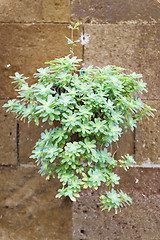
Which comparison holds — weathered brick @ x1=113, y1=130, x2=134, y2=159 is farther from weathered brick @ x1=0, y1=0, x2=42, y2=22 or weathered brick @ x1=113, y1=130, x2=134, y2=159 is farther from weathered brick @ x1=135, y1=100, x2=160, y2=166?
weathered brick @ x1=0, y1=0, x2=42, y2=22

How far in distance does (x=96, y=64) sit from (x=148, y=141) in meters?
0.89

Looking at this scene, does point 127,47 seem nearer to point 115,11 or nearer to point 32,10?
point 115,11

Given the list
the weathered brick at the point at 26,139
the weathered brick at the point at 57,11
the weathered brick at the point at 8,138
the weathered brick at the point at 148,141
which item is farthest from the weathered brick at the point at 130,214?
the weathered brick at the point at 57,11

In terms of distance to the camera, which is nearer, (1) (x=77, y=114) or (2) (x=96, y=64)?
(1) (x=77, y=114)

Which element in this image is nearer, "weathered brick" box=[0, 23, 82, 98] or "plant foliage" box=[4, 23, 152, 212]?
"plant foliage" box=[4, 23, 152, 212]

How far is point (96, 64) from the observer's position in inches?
82.8

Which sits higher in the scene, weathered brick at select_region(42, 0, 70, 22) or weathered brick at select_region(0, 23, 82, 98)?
weathered brick at select_region(42, 0, 70, 22)

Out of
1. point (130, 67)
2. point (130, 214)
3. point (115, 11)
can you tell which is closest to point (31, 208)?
point (130, 214)

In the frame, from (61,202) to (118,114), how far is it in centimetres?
111

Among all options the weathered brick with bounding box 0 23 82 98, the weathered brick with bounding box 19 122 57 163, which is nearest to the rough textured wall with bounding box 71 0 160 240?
the weathered brick with bounding box 0 23 82 98

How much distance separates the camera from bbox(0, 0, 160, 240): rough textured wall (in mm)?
2105

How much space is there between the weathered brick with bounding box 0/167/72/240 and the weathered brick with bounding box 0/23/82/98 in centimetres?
83

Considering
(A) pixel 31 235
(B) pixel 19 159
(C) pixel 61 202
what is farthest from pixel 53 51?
(A) pixel 31 235

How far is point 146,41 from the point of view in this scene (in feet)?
6.91
